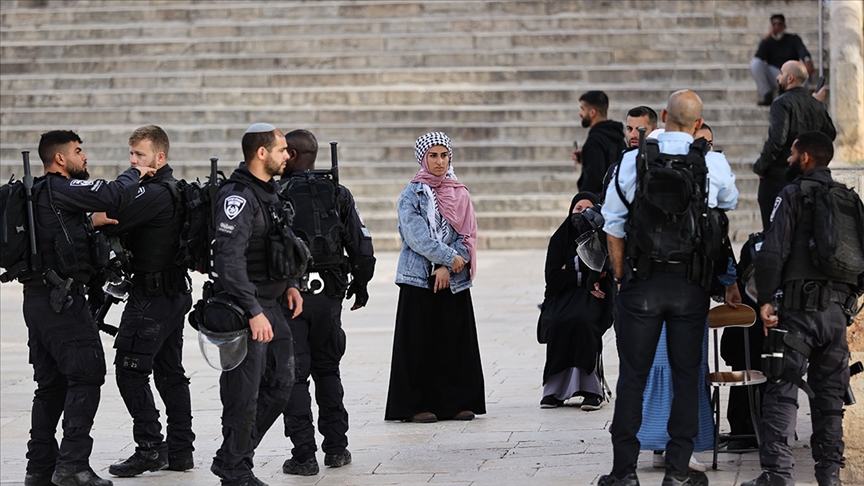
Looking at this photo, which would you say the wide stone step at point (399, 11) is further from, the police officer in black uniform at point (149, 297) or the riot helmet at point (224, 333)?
the riot helmet at point (224, 333)

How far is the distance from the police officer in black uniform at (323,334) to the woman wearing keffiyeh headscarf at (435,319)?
0.94 meters

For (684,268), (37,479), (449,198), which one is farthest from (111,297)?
(684,268)

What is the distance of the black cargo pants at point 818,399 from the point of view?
18.4 ft

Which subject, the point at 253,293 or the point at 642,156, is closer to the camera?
the point at 642,156

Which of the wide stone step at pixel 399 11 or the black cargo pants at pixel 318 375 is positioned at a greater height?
the wide stone step at pixel 399 11

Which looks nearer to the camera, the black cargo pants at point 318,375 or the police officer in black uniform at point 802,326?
the police officer in black uniform at point 802,326

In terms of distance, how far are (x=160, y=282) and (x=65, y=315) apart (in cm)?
49

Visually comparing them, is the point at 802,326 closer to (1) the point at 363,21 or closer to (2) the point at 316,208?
(2) the point at 316,208

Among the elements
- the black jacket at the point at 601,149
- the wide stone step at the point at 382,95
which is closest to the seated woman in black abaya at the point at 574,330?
the black jacket at the point at 601,149

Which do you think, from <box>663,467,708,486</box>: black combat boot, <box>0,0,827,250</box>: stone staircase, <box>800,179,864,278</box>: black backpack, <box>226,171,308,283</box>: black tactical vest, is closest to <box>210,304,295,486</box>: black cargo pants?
<box>226,171,308,283</box>: black tactical vest

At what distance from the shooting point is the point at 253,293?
558cm

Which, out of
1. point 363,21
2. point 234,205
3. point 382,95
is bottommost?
point 234,205

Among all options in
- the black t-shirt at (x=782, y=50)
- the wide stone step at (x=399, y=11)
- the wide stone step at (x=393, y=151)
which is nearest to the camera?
the black t-shirt at (x=782, y=50)

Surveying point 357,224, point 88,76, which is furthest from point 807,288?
point 88,76
